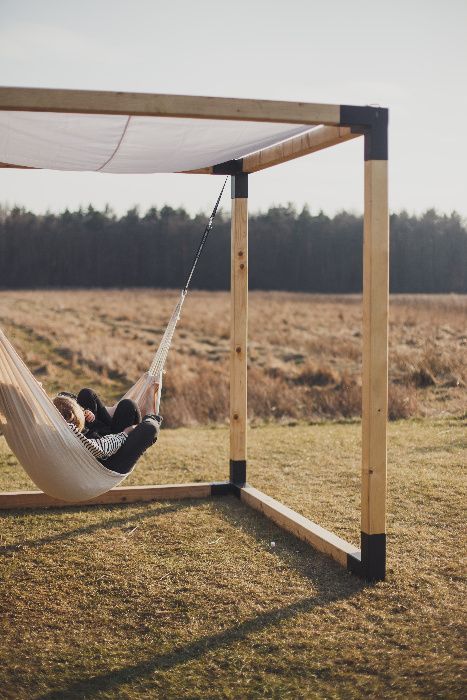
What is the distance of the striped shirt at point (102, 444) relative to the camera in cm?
300

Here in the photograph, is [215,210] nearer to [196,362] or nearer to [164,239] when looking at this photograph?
[196,362]

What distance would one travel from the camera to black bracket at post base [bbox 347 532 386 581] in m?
2.90

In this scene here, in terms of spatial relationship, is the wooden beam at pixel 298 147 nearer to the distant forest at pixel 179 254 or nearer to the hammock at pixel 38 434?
the hammock at pixel 38 434

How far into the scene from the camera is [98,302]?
21703 millimetres

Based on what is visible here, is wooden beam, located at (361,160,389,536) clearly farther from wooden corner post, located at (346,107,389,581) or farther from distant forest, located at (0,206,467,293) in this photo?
distant forest, located at (0,206,467,293)

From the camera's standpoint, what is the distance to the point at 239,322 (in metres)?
4.14

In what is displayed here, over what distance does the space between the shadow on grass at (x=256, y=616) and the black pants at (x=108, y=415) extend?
26.1 inches

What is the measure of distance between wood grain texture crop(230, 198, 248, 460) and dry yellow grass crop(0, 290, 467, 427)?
3.31 meters

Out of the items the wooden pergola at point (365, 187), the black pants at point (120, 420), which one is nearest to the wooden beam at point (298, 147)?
the wooden pergola at point (365, 187)

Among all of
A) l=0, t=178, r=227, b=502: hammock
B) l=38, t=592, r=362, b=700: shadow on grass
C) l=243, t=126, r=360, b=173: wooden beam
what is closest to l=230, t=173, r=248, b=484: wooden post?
l=243, t=126, r=360, b=173: wooden beam

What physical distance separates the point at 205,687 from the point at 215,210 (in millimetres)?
2363

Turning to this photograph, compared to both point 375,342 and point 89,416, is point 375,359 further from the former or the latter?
point 89,416

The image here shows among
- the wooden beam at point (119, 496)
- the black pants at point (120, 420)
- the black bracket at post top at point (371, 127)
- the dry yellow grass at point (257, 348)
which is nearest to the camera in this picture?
the black bracket at post top at point (371, 127)

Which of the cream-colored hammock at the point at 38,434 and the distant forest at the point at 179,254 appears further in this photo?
the distant forest at the point at 179,254
